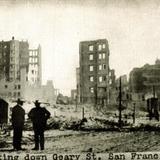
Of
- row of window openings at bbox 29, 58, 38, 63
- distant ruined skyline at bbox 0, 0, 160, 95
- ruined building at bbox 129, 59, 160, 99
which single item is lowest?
ruined building at bbox 129, 59, 160, 99

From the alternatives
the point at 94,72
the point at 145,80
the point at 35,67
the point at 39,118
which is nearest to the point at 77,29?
the point at 94,72

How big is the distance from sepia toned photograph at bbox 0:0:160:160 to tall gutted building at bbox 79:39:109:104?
0.01 m

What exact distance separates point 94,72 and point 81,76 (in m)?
0.14

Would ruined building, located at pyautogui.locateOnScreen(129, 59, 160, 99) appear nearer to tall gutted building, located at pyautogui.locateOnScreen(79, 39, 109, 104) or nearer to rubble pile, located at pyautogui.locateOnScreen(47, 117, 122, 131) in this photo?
tall gutted building, located at pyautogui.locateOnScreen(79, 39, 109, 104)

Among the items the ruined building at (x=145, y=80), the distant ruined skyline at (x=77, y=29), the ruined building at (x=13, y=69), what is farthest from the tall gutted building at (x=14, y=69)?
the ruined building at (x=145, y=80)

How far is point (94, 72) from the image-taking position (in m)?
4.62

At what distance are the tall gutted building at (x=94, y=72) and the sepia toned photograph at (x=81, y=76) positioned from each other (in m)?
0.01

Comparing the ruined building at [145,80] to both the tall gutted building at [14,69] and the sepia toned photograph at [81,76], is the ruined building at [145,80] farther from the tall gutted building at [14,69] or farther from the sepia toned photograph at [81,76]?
the tall gutted building at [14,69]

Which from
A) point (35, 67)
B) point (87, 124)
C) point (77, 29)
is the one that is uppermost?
point (77, 29)

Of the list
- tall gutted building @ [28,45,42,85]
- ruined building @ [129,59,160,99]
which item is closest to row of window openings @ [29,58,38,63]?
tall gutted building @ [28,45,42,85]

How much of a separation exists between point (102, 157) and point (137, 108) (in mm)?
669

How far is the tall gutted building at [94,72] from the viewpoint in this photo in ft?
15.1

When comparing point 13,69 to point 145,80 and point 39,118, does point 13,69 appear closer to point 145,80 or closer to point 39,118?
point 39,118

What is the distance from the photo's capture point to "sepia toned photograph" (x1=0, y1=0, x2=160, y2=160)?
4434mm
